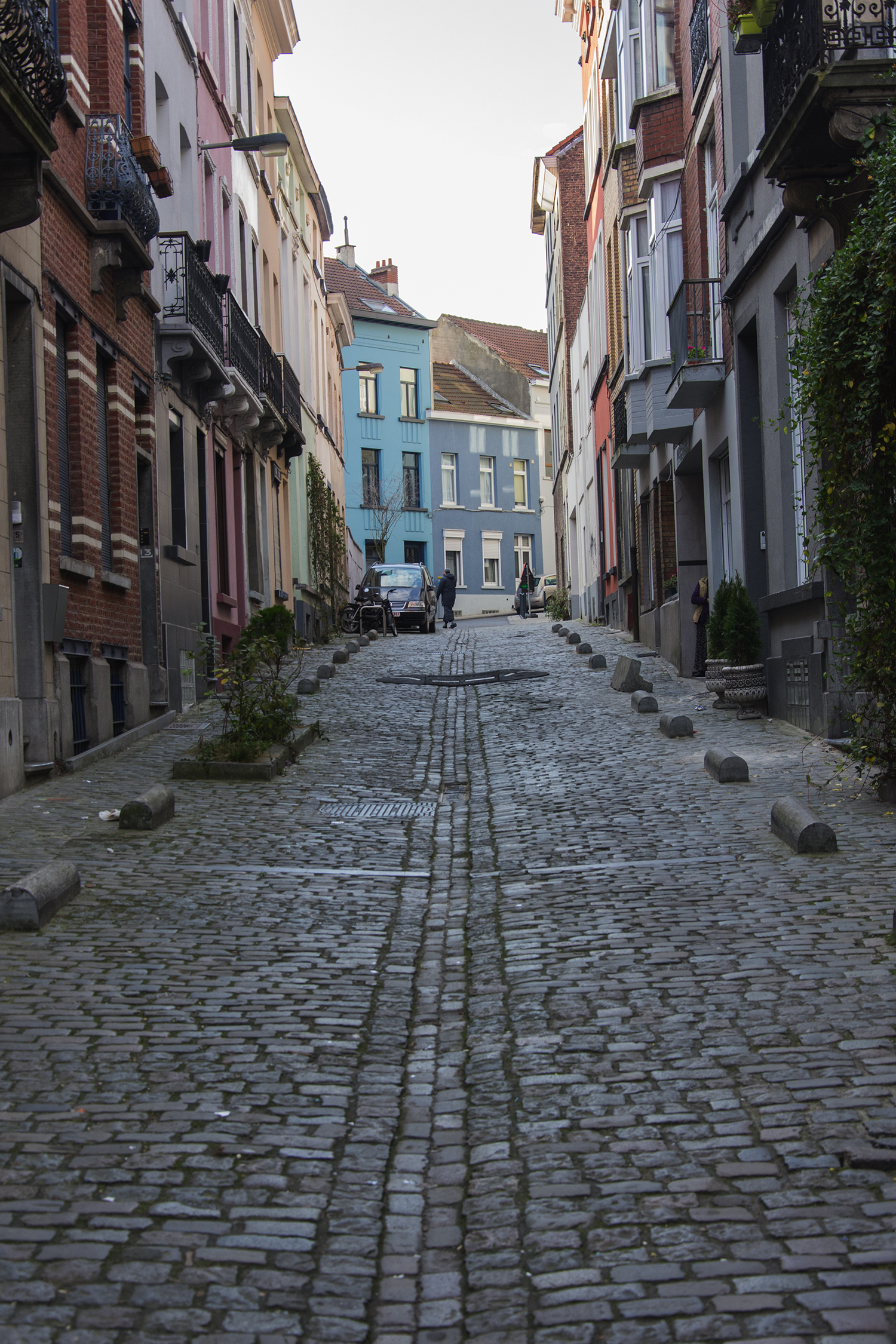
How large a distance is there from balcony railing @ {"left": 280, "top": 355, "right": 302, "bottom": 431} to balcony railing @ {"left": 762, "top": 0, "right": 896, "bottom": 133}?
17.4 metres

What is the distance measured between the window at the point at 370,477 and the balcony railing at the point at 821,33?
44.1 metres

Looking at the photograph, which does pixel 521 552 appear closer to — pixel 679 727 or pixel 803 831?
pixel 679 727

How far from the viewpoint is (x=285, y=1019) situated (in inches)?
211

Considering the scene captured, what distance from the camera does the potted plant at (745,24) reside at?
11906mm

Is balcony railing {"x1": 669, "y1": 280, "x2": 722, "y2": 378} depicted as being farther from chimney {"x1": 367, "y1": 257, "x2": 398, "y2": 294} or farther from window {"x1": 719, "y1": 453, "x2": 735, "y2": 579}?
chimney {"x1": 367, "y1": 257, "x2": 398, "y2": 294}

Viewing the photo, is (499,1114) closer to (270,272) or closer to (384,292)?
(270,272)

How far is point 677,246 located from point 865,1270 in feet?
59.4

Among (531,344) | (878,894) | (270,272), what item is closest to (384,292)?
(531,344)

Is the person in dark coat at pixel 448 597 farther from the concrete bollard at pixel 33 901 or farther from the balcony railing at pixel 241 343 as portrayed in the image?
the concrete bollard at pixel 33 901

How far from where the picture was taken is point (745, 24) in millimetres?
12031

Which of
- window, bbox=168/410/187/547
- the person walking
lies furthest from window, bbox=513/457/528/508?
window, bbox=168/410/187/547

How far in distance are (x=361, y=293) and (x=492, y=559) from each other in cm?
1234

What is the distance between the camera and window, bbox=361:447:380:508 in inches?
2183

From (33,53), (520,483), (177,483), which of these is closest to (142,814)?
(33,53)
